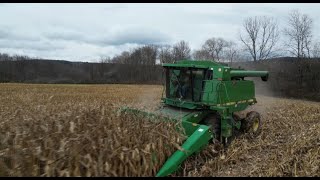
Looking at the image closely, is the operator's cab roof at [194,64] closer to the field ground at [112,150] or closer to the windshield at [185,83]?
the windshield at [185,83]

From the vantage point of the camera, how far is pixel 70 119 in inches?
250

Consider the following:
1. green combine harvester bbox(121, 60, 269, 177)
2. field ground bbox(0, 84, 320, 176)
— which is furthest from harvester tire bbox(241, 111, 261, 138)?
field ground bbox(0, 84, 320, 176)

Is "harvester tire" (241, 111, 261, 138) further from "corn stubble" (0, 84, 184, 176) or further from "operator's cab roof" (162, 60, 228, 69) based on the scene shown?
"corn stubble" (0, 84, 184, 176)

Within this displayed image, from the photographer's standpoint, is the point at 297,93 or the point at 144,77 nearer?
the point at 297,93

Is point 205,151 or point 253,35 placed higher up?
point 253,35

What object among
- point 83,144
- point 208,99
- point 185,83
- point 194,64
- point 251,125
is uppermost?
point 194,64

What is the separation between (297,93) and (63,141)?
31574 millimetres

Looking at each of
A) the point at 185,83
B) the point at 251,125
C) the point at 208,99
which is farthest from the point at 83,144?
the point at 251,125

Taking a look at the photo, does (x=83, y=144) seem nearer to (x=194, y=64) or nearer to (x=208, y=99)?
(x=208, y=99)

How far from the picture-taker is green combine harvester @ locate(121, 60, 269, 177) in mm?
8148

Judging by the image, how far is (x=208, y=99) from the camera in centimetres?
837

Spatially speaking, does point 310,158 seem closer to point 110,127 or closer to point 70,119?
point 110,127

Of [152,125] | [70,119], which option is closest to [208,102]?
[152,125]

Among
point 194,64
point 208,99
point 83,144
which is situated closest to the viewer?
point 83,144
